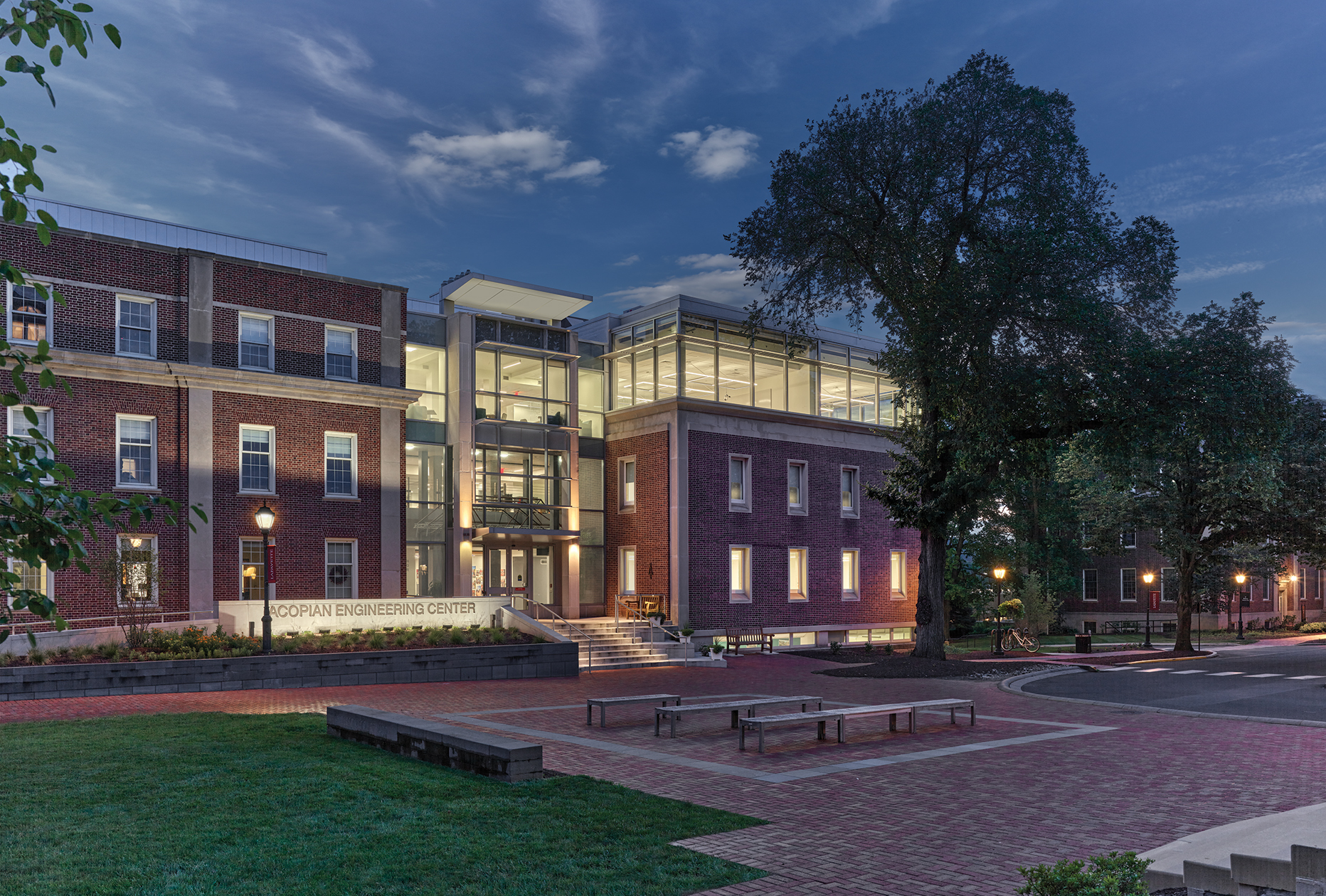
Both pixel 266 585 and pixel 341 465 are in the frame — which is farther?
pixel 341 465

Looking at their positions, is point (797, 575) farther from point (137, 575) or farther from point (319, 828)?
point (319, 828)

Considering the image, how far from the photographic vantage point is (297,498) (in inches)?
1133

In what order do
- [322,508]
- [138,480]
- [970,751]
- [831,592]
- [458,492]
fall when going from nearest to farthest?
[970,751] < [138,480] < [322,508] < [458,492] < [831,592]

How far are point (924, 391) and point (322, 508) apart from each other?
1794 cm

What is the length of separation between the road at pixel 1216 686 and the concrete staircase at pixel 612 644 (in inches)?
437

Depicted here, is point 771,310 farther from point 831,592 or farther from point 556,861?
point 556,861

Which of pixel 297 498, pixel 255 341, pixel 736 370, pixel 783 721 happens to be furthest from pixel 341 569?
pixel 783 721

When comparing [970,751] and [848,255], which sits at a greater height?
[848,255]

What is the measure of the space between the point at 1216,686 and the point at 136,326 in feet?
94.7

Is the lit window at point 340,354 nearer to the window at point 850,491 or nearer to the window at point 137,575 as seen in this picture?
the window at point 137,575

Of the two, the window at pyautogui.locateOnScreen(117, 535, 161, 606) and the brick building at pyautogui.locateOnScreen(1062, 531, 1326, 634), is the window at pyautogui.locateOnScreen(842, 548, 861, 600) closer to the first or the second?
the brick building at pyautogui.locateOnScreen(1062, 531, 1326, 634)

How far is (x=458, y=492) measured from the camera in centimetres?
3247

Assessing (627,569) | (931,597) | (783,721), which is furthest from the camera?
(627,569)

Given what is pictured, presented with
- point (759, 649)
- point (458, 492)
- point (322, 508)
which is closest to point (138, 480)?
point (322, 508)
